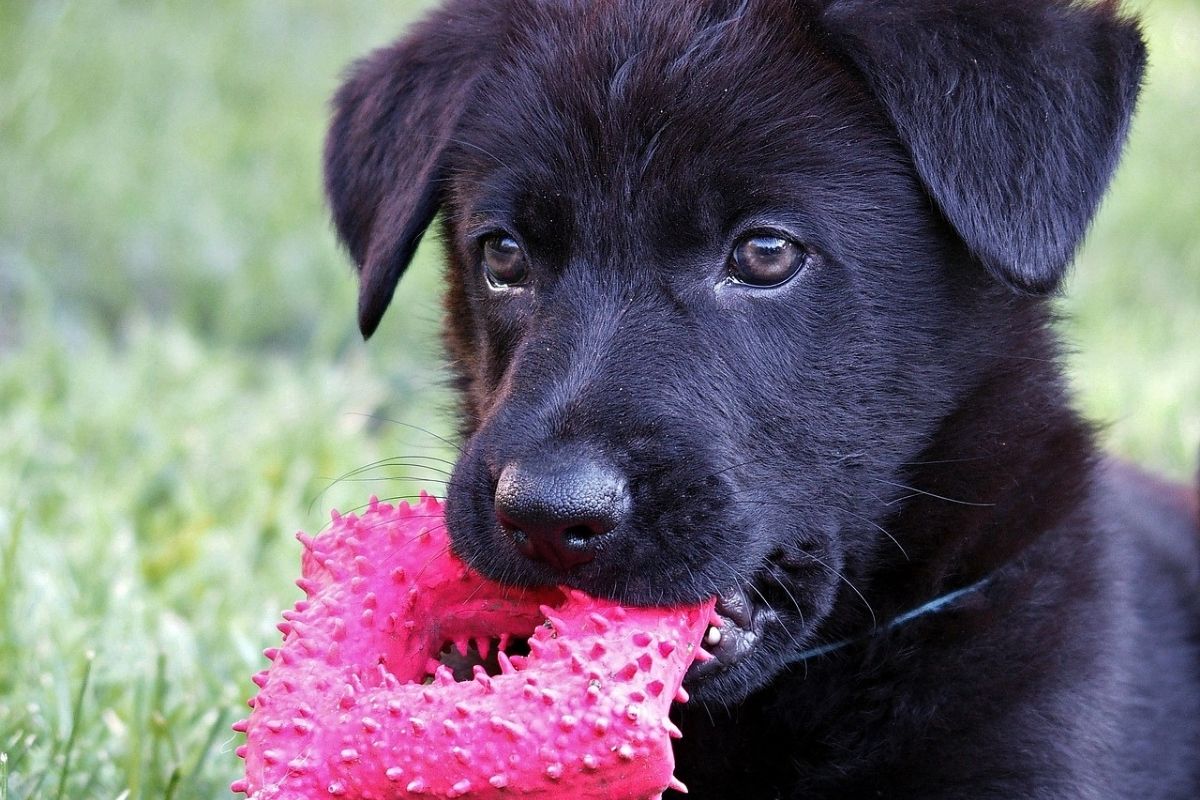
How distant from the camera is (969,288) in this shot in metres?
2.60

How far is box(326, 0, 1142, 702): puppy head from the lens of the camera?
2.31 m

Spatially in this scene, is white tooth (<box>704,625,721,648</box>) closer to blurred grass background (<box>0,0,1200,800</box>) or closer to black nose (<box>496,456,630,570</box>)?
black nose (<box>496,456,630,570</box>)

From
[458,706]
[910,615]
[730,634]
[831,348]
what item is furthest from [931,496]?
[458,706]

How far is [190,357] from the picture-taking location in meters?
5.14

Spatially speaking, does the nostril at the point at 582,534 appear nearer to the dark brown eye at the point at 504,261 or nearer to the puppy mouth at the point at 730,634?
the puppy mouth at the point at 730,634

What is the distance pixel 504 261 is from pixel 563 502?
0.76 meters

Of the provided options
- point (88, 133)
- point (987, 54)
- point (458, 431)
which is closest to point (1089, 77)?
point (987, 54)

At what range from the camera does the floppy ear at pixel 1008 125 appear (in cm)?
241

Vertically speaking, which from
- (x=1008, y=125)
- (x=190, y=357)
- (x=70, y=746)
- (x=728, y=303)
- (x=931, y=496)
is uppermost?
(x=1008, y=125)

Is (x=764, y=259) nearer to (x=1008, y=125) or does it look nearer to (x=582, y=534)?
(x=1008, y=125)

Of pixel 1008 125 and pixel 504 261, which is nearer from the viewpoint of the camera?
pixel 1008 125

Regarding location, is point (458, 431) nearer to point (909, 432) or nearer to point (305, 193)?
point (909, 432)

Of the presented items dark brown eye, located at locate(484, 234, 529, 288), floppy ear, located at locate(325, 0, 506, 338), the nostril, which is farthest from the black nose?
floppy ear, located at locate(325, 0, 506, 338)

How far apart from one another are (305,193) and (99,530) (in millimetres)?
3399
